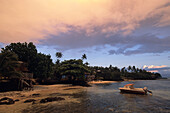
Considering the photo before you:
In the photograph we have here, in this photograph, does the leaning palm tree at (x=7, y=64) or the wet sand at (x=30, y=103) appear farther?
the leaning palm tree at (x=7, y=64)

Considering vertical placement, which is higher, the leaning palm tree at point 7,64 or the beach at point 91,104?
→ the leaning palm tree at point 7,64

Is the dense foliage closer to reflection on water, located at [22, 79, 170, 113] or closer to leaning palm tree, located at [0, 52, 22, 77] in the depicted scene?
leaning palm tree, located at [0, 52, 22, 77]

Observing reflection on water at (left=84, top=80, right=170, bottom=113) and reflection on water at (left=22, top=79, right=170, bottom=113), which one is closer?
reflection on water at (left=22, top=79, right=170, bottom=113)

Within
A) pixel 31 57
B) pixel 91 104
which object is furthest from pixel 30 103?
pixel 31 57

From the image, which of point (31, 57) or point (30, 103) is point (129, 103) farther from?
point (31, 57)

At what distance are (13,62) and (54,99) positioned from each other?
A: 12279 millimetres

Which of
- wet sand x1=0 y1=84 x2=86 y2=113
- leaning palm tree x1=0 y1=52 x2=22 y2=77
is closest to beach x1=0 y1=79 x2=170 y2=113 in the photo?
wet sand x1=0 y1=84 x2=86 y2=113

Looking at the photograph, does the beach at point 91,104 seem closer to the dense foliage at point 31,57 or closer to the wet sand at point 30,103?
the wet sand at point 30,103

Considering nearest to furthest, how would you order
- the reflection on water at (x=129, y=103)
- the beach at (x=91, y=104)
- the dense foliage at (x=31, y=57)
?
1. the beach at (x=91, y=104)
2. the reflection on water at (x=129, y=103)
3. the dense foliage at (x=31, y=57)

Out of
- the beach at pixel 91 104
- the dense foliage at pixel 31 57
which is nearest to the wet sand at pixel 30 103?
the beach at pixel 91 104

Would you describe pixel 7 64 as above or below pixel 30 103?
above

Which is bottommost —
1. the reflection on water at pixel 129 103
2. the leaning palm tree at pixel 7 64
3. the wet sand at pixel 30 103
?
the reflection on water at pixel 129 103

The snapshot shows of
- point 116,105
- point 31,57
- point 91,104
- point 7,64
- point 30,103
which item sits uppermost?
point 31,57

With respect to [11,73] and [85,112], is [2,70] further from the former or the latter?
[85,112]
